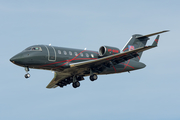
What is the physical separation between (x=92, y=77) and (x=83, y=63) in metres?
2.12

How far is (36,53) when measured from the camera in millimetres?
31562

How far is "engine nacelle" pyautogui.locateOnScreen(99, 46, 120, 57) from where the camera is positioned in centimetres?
3462

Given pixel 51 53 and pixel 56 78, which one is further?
pixel 56 78

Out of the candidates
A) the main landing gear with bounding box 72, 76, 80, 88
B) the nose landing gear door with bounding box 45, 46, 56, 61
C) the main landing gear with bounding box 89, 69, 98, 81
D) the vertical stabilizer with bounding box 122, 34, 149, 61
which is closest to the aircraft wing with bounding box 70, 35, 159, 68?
the main landing gear with bounding box 89, 69, 98, 81

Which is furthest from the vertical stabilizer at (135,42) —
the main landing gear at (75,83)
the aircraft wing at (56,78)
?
the aircraft wing at (56,78)

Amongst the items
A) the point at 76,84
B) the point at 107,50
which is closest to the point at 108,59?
the point at 107,50

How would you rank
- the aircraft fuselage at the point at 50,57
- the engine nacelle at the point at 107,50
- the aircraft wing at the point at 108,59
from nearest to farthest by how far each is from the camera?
1. the aircraft fuselage at the point at 50,57
2. the aircraft wing at the point at 108,59
3. the engine nacelle at the point at 107,50

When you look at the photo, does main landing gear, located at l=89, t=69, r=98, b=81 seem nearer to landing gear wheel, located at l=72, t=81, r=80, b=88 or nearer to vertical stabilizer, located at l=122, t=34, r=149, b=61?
landing gear wheel, located at l=72, t=81, r=80, b=88

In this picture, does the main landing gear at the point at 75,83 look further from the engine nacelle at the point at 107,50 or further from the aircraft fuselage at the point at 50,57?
the engine nacelle at the point at 107,50

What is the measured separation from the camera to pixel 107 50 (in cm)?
3462

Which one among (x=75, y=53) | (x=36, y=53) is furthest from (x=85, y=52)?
(x=36, y=53)

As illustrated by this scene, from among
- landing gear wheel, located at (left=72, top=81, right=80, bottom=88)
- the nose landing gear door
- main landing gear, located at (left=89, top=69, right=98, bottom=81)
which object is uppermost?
the nose landing gear door

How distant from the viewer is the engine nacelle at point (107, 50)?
1363 inches

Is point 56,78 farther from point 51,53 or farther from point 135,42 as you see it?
point 135,42
